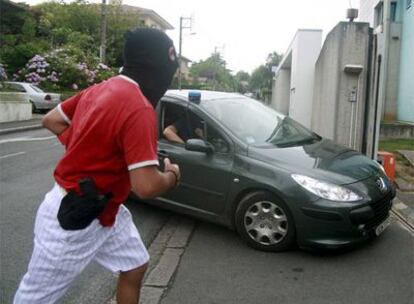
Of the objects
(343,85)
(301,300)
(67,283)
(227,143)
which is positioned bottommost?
(301,300)

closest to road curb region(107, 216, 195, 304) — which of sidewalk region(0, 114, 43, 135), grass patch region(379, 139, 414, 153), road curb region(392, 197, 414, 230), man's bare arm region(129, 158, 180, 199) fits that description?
man's bare arm region(129, 158, 180, 199)

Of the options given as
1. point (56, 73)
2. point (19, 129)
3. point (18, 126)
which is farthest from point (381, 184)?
point (56, 73)

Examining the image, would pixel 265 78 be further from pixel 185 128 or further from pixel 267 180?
pixel 267 180

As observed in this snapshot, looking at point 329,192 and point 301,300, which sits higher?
point 329,192

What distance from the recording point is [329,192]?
4.73 m

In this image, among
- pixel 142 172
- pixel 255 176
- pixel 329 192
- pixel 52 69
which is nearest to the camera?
pixel 142 172

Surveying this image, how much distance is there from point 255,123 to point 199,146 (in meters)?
0.91

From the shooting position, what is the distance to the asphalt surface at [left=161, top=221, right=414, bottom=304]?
4.03 metres

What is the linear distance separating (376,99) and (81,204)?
8.06 m

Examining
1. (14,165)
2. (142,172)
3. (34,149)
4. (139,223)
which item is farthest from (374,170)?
(34,149)

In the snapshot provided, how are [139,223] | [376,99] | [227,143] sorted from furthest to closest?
[376,99], [139,223], [227,143]

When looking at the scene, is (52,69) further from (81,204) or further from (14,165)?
(81,204)

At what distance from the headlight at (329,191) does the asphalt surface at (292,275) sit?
23.2 inches

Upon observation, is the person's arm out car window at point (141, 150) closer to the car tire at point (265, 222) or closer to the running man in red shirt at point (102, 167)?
the running man in red shirt at point (102, 167)
